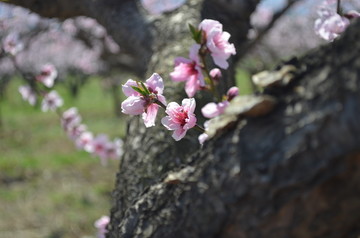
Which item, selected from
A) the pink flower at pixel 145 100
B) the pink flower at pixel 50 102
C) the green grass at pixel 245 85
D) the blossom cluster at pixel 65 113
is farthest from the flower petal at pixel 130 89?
the green grass at pixel 245 85

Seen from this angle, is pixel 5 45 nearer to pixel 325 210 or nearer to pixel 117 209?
pixel 117 209

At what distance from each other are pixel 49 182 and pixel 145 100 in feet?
19.2

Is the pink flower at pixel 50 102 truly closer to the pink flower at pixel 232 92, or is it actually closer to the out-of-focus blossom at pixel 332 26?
the pink flower at pixel 232 92

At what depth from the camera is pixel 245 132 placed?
3.01 ft

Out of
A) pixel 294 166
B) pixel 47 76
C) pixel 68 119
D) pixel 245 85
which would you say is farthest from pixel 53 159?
pixel 245 85

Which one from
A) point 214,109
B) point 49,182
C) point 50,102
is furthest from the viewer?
point 49,182

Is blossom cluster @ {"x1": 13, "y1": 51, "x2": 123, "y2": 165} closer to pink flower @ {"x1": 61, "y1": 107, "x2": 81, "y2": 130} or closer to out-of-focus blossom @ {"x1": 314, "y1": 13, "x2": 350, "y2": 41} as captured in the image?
pink flower @ {"x1": 61, "y1": 107, "x2": 81, "y2": 130}

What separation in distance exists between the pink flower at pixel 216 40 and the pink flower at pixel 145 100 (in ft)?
0.58

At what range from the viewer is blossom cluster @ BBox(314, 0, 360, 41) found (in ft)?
4.83

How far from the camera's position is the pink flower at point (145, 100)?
1241 millimetres

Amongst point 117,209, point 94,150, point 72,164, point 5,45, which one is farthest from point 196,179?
point 72,164

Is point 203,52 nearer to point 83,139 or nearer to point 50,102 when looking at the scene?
point 50,102

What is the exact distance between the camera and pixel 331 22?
1.48 metres

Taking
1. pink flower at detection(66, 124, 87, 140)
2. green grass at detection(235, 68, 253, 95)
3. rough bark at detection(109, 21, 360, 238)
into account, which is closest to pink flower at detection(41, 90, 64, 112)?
pink flower at detection(66, 124, 87, 140)
